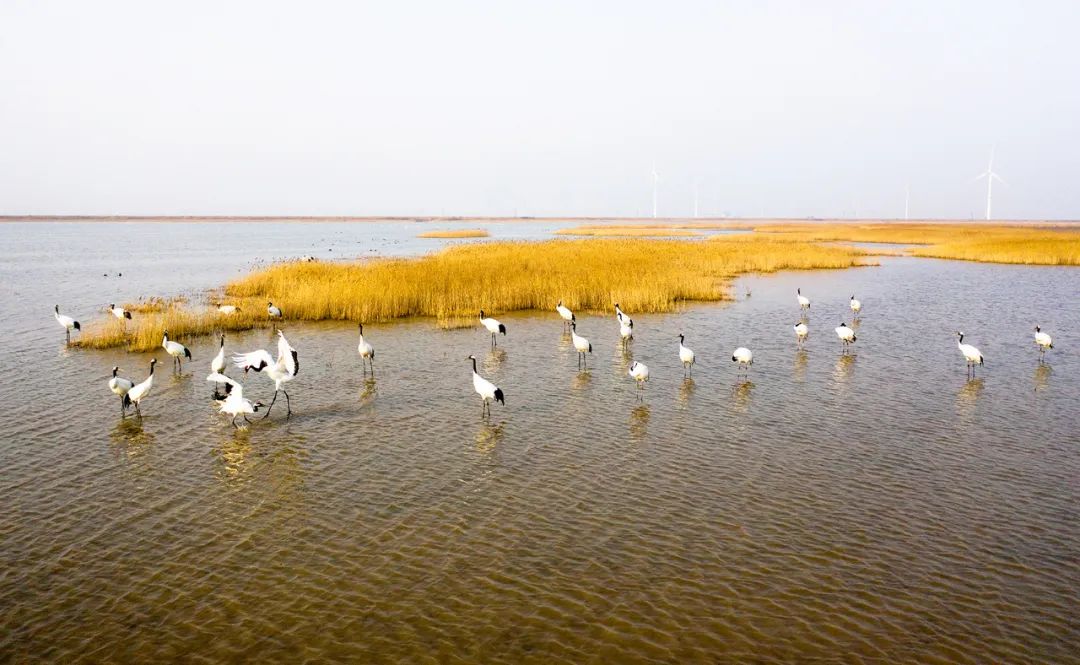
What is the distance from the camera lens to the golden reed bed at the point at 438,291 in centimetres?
2395

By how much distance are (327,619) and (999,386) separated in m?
16.1

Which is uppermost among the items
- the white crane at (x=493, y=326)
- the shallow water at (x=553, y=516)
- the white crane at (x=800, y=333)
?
the white crane at (x=493, y=326)

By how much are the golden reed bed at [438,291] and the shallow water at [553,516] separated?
4788mm

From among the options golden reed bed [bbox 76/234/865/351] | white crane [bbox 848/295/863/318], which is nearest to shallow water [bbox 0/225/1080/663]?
golden reed bed [bbox 76/234/865/351]

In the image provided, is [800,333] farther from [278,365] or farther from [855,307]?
[278,365]

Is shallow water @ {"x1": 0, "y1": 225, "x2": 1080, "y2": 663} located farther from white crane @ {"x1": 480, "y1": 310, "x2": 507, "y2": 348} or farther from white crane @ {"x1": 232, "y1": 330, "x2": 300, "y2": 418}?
A: white crane @ {"x1": 480, "y1": 310, "x2": 507, "y2": 348}

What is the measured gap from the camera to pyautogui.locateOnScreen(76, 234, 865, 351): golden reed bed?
23953 millimetres

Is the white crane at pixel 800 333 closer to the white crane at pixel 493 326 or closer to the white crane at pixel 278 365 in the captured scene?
A: the white crane at pixel 493 326

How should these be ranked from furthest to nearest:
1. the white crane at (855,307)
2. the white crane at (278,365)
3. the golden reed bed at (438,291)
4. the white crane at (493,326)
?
the white crane at (855,307), the golden reed bed at (438,291), the white crane at (493,326), the white crane at (278,365)

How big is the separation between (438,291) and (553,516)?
66.9 feet

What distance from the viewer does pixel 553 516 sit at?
9.84 meters

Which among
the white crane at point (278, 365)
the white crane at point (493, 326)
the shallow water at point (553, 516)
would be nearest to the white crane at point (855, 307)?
the shallow water at point (553, 516)

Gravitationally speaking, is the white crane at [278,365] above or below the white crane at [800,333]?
above

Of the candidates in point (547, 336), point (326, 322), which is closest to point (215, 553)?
point (547, 336)
